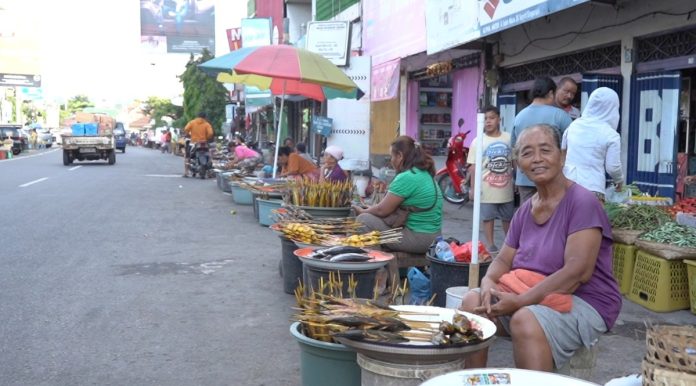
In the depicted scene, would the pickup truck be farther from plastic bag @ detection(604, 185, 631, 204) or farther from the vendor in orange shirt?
plastic bag @ detection(604, 185, 631, 204)

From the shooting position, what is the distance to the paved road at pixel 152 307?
437 cm

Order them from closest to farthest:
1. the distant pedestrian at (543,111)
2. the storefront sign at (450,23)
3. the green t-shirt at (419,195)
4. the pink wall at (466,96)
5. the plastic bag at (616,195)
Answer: the green t-shirt at (419,195), the distant pedestrian at (543,111), the plastic bag at (616,195), the storefront sign at (450,23), the pink wall at (466,96)

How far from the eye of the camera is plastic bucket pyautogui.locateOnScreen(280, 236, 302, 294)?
19.7 feet

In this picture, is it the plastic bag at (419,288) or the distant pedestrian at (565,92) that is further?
the distant pedestrian at (565,92)

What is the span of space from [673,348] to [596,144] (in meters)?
3.87

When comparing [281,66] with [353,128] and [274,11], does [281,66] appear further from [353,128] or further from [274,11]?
[274,11]

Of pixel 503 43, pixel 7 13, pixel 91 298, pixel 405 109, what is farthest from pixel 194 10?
pixel 91 298

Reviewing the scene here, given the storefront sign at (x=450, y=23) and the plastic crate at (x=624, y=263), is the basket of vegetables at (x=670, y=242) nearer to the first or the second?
the plastic crate at (x=624, y=263)

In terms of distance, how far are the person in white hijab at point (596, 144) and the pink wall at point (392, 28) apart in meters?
8.25

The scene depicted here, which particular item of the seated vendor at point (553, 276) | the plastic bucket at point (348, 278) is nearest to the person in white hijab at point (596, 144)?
the plastic bucket at point (348, 278)

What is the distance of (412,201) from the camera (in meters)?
5.77

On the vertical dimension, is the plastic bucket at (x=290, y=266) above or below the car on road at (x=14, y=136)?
below

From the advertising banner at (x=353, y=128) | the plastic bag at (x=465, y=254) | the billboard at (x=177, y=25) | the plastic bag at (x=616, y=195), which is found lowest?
the plastic bag at (x=465, y=254)

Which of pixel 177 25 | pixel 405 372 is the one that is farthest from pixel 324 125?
pixel 177 25
